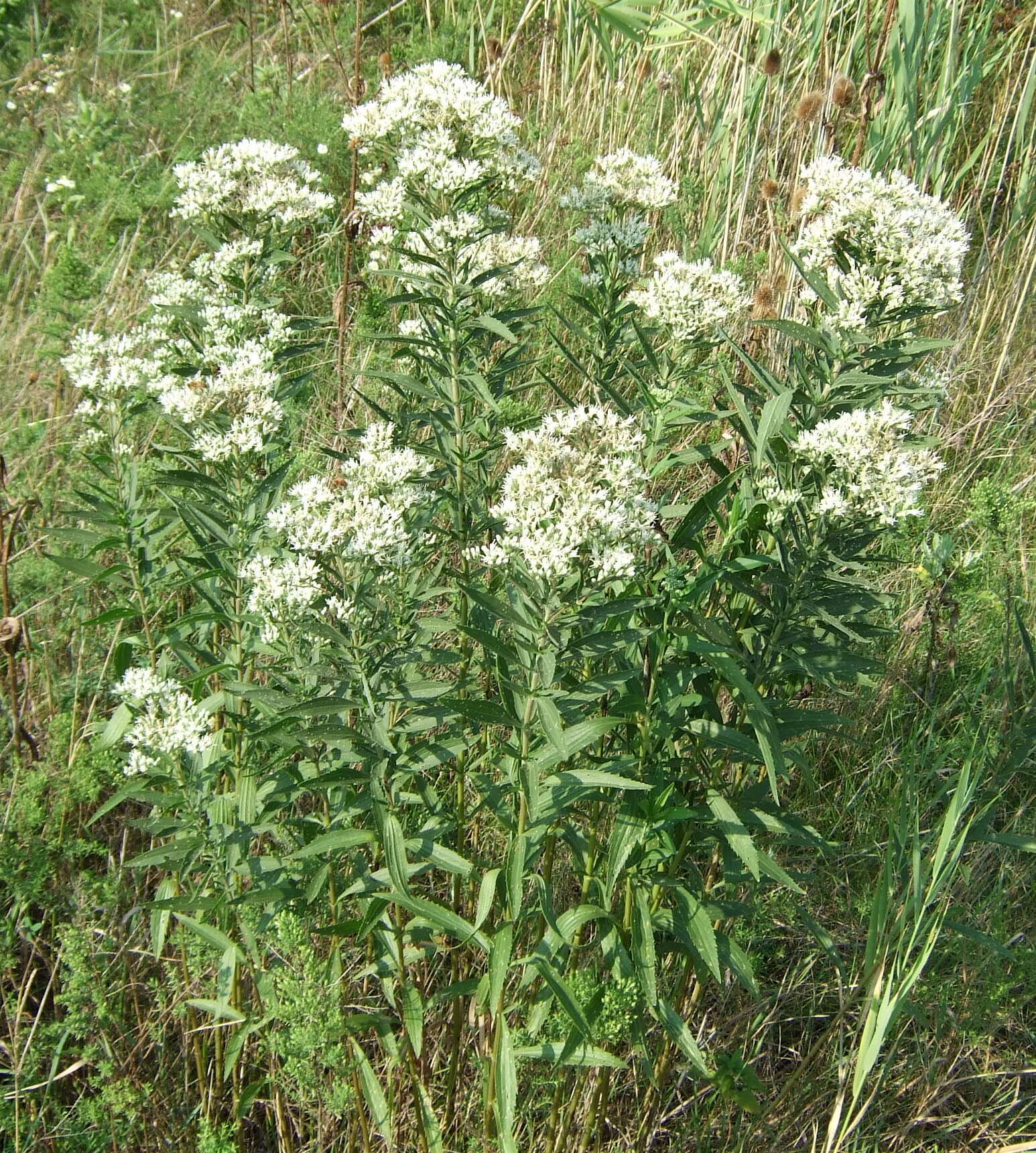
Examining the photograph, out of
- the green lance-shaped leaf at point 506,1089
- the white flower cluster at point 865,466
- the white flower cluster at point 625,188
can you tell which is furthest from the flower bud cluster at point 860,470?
the green lance-shaped leaf at point 506,1089

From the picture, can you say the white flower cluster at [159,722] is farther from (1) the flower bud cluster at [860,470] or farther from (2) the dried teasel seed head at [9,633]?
(1) the flower bud cluster at [860,470]

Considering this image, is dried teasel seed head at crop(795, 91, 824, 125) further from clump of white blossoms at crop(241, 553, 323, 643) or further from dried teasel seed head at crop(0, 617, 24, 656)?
dried teasel seed head at crop(0, 617, 24, 656)

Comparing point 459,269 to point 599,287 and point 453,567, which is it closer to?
point 599,287

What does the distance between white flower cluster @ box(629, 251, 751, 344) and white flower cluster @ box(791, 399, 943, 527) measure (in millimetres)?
496

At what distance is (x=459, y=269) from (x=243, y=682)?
3.67ft

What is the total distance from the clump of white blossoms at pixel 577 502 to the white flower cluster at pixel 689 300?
0.47 m

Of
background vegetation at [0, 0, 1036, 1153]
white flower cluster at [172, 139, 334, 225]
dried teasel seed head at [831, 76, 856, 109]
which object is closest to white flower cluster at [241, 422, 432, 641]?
background vegetation at [0, 0, 1036, 1153]

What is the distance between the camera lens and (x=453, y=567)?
2.85 meters

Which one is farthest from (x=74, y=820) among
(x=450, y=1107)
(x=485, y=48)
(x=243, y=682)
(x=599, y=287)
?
(x=485, y=48)

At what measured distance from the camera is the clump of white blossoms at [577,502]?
6.59ft

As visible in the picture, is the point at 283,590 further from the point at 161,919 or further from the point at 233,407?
the point at 161,919

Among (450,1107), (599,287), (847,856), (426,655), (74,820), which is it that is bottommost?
(450,1107)

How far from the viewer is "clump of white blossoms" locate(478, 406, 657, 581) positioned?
6.59 ft

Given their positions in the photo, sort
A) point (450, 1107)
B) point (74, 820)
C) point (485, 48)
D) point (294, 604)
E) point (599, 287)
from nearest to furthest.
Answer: point (294, 604)
point (450, 1107)
point (599, 287)
point (74, 820)
point (485, 48)
